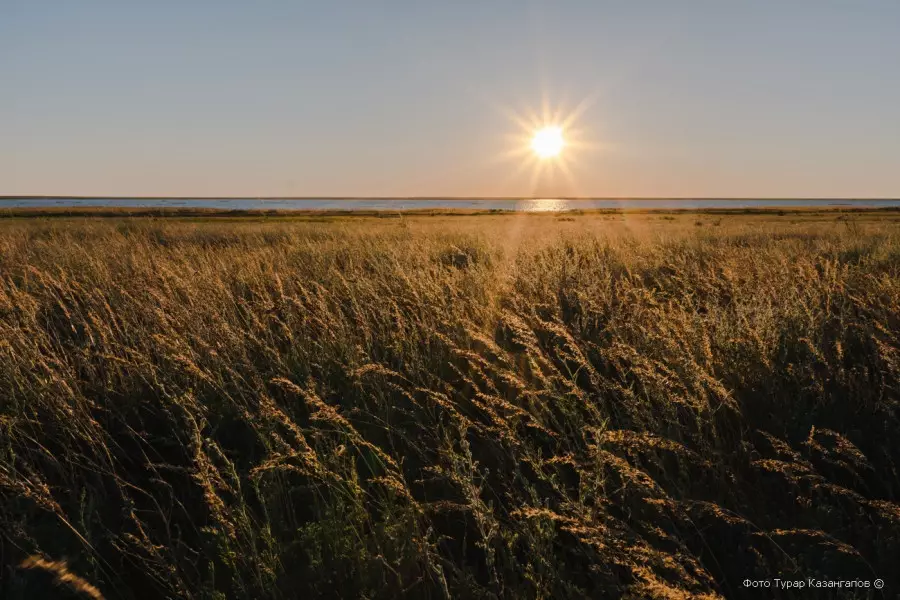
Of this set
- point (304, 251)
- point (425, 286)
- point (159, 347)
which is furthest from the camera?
point (304, 251)

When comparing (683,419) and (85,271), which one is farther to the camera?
(85,271)

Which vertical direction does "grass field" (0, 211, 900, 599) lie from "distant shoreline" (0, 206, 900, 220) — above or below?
below

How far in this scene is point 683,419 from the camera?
318 cm

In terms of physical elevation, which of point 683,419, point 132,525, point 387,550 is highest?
point 683,419

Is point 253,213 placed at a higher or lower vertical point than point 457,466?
higher

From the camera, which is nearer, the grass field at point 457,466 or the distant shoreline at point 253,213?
the grass field at point 457,466

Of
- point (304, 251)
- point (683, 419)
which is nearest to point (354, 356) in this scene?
point (683, 419)

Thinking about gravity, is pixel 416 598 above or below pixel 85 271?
below

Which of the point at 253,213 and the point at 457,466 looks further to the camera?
the point at 253,213

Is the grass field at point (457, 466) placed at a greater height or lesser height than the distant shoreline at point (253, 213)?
lesser

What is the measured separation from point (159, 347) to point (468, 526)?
3.00 m

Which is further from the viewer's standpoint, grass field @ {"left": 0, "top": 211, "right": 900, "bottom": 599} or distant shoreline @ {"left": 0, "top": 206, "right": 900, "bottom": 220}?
distant shoreline @ {"left": 0, "top": 206, "right": 900, "bottom": 220}

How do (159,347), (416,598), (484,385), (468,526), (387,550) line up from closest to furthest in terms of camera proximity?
(416,598), (387,550), (468,526), (484,385), (159,347)

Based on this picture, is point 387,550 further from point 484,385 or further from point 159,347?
point 159,347
